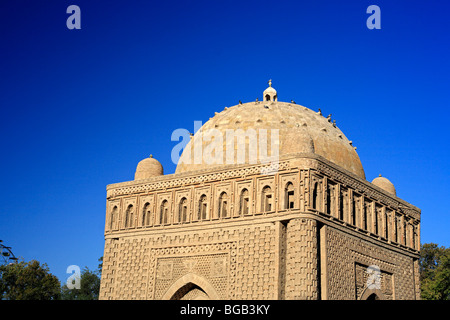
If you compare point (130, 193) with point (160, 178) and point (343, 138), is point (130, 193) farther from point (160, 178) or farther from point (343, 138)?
point (343, 138)

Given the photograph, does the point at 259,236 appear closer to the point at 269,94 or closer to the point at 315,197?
the point at 315,197

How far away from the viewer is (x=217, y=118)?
85.3 feet

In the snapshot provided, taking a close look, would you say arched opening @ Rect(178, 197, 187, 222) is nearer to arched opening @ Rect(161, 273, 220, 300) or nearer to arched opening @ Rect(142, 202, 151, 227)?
arched opening @ Rect(142, 202, 151, 227)

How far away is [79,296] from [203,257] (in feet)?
123

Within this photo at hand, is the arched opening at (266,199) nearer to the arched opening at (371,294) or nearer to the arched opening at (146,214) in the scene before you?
the arched opening at (371,294)

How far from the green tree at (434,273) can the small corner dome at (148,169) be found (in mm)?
17859

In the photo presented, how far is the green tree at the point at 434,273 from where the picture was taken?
3356 cm

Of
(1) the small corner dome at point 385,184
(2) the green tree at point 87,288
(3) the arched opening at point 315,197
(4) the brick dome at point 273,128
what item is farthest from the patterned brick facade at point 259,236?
(2) the green tree at point 87,288

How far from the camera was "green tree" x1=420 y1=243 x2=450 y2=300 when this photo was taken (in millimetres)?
33562

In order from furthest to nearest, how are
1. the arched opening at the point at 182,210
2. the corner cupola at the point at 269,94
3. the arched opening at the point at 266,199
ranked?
the corner cupola at the point at 269,94
the arched opening at the point at 182,210
the arched opening at the point at 266,199

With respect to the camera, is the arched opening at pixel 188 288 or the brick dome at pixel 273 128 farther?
the brick dome at pixel 273 128

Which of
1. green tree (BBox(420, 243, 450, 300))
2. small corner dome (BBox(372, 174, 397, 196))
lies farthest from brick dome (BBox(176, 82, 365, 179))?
green tree (BBox(420, 243, 450, 300))

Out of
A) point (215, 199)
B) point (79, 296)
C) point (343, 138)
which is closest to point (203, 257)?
point (215, 199)
